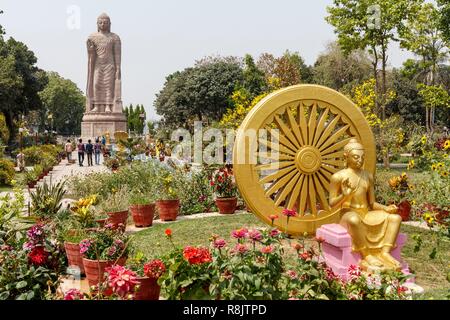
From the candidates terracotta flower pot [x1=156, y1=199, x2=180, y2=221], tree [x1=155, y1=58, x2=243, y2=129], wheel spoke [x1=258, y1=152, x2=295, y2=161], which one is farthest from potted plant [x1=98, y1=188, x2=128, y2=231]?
tree [x1=155, y1=58, x2=243, y2=129]

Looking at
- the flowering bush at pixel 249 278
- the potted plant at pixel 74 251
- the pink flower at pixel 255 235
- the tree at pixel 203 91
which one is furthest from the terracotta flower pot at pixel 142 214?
the tree at pixel 203 91

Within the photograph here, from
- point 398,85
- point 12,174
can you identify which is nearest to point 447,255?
point 12,174

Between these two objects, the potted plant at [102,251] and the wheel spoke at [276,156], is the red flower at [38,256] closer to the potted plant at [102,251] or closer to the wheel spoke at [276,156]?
the potted plant at [102,251]

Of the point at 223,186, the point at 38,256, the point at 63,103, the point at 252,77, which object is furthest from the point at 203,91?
the point at 38,256

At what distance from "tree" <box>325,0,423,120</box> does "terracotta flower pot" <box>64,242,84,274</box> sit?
17.7m

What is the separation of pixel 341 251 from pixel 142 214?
486cm

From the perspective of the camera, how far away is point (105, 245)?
539 cm

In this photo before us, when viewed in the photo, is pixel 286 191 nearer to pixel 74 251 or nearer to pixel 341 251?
pixel 341 251

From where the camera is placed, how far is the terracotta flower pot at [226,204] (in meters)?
10.3

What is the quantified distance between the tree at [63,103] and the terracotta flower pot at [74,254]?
62.3 meters

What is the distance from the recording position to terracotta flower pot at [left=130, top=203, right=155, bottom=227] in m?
9.19

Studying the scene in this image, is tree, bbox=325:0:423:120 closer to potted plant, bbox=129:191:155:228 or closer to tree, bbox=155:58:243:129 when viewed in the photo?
potted plant, bbox=129:191:155:228

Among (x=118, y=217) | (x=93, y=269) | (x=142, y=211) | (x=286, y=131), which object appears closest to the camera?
(x=93, y=269)
